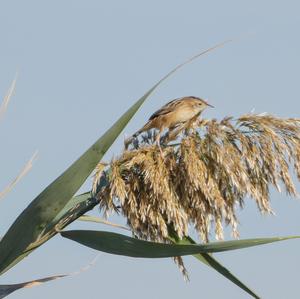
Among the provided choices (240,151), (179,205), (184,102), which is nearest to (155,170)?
(179,205)

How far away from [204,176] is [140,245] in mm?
415

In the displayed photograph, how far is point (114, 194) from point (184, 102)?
207 cm

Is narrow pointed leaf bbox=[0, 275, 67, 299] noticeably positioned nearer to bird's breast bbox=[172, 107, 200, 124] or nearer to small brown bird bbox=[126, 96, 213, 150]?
small brown bird bbox=[126, 96, 213, 150]

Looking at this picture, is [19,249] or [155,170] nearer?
[19,249]

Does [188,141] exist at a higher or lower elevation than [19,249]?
higher

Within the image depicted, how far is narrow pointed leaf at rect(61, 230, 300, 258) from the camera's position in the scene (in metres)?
2.07

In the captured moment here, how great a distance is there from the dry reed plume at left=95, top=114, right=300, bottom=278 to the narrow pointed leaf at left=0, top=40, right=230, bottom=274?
0.28 metres

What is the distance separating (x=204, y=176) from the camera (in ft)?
8.03

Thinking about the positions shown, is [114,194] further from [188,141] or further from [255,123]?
[255,123]

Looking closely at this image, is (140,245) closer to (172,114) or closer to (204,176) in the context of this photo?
(204,176)

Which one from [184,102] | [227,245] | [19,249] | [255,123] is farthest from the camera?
[184,102]

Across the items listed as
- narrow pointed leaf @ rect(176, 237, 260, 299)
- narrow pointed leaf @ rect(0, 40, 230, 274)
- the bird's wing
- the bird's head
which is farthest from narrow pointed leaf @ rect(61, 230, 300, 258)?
the bird's head

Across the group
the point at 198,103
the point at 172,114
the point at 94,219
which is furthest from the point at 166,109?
the point at 94,219

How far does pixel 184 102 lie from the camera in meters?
4.48
